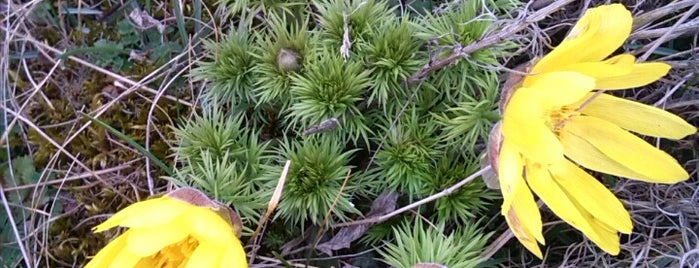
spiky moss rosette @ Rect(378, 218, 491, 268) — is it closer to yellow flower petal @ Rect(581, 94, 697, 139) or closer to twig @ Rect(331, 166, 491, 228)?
twig @ Rect(331, 166, 491, 228)

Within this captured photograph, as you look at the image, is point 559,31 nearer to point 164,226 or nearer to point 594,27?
point 594,27

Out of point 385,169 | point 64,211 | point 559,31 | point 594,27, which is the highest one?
point 594,27

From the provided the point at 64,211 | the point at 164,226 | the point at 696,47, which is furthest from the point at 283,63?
the point at 696,47

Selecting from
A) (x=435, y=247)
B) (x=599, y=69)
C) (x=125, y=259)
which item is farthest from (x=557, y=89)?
(x=125, y=259)

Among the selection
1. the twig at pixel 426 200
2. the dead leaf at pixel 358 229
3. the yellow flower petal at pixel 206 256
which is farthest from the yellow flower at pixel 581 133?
the yellow flower petal at pixel 206 256

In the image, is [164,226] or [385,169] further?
[385,169]

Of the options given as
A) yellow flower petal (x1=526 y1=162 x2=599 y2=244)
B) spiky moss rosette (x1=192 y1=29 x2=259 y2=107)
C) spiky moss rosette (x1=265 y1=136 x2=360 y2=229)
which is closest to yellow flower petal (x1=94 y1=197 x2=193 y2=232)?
spiky moss rosette (x1=265 y1=136 x2=360 y2=229)

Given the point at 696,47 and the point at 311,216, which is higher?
the point at 696,47
